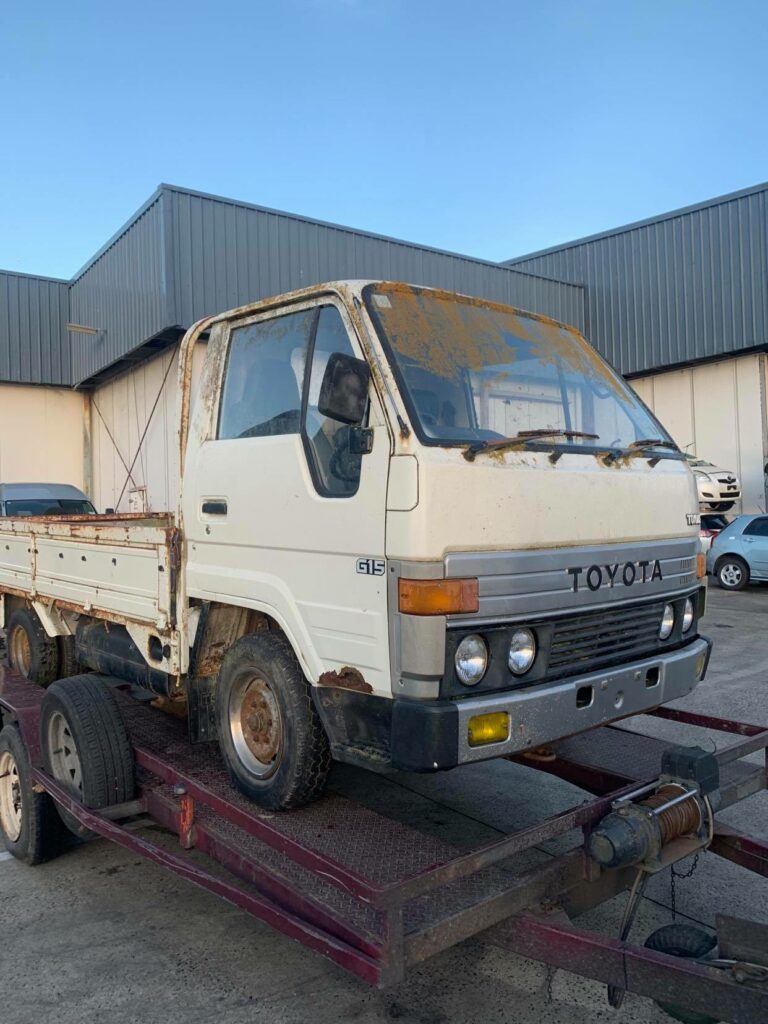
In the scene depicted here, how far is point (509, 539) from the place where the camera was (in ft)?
10.1

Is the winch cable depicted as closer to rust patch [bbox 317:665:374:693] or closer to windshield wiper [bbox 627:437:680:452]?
rust patch [bbox 317:665:374:693]

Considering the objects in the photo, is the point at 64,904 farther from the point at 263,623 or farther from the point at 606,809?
the point at 606,809

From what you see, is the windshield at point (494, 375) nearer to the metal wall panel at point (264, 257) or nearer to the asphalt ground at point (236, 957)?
the asphalt ground at point (236, 957)

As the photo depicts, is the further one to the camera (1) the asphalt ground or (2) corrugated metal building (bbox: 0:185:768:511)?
(2) corrugated metal building (bbox: 0:185:768:511)

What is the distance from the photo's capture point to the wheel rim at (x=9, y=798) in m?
4.67

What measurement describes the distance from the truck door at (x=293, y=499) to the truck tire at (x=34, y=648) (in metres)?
2.56

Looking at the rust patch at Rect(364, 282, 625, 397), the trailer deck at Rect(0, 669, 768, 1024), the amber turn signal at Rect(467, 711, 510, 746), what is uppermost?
the rust patch at Rect(364, 282, 625, 397)

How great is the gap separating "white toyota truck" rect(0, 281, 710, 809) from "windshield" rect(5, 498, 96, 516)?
10.1m

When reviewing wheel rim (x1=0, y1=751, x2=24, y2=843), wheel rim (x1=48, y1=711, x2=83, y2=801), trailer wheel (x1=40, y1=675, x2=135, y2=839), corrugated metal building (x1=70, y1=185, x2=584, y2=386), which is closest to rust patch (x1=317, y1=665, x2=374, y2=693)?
trailer wheel (x1=40, y1=675, x2=135, y2=839)

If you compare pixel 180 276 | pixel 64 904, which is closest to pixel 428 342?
pixel 64 904

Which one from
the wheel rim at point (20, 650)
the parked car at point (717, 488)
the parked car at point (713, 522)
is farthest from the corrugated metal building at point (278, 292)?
the wheel rim at point (20, 650)

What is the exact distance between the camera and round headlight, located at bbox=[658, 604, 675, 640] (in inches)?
148

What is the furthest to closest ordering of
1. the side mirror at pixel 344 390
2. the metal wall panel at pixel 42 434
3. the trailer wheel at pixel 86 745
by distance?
the metal wall panel at pixel 42 434 → the trailer wheel at pixel 86 745 → the side mirror at pixel 344 390

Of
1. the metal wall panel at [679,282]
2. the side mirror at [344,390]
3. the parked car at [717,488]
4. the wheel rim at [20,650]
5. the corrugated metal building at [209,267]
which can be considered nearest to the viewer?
the side mirror at [344,390]
